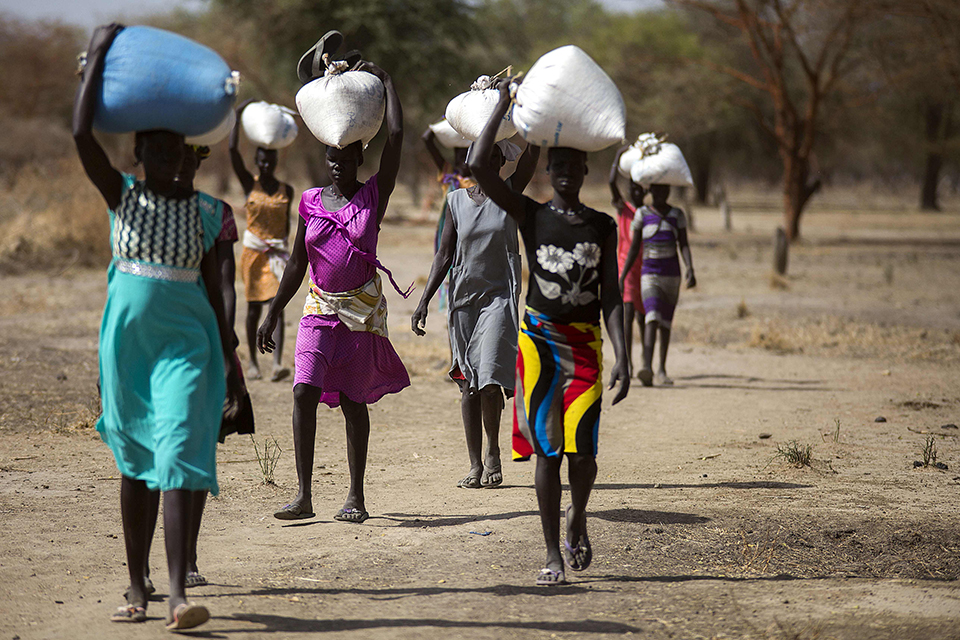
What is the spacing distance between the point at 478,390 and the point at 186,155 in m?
2.28

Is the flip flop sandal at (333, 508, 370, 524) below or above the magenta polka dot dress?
below

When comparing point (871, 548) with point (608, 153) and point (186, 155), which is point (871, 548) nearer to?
point (186, 155)

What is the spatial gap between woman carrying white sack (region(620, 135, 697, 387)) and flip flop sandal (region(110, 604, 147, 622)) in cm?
548

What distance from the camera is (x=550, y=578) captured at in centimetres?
397

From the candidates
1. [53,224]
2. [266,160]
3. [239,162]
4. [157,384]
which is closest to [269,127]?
[266,160]

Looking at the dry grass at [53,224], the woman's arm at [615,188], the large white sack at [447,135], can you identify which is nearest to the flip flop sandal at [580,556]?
the large white sack at [447,135]

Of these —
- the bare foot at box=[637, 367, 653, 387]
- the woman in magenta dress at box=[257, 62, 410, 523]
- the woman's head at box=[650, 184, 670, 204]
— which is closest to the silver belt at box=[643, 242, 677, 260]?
the woman's head at box=[650, 184, 670, 204]

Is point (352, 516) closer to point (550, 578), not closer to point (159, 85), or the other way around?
point (550, 578)

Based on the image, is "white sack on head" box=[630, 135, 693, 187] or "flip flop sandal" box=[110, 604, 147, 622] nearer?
"flip flop sandal" box=[110, 604, 147, 622]

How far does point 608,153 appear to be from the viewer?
139 feet

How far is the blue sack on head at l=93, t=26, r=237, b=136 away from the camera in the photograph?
127 inches

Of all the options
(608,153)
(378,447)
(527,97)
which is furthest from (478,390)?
(608,153)

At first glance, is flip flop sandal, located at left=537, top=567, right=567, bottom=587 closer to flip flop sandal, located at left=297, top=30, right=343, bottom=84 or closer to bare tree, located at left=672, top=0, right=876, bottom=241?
flip flop sandal, located at left=297, top=30, right=343, bottom=84

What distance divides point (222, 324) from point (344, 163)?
53.8 inches
